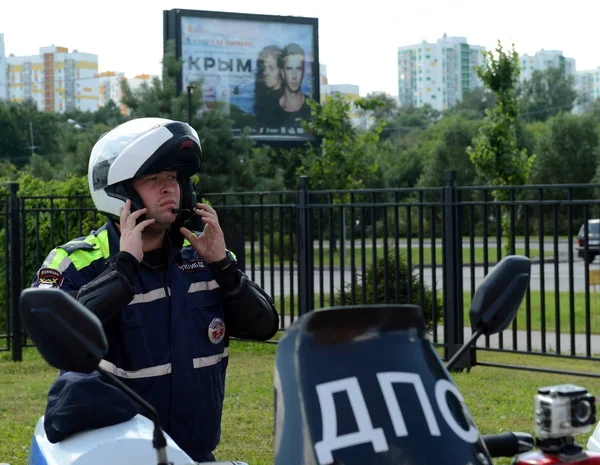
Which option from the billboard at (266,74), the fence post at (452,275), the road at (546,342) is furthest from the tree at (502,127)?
the billboard at (266,74)

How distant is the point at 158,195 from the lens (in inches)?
121

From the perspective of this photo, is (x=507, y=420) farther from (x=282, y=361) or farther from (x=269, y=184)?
(x=269, y=184)

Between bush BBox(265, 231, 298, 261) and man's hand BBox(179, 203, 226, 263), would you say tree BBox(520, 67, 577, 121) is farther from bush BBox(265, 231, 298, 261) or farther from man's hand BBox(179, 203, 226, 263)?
man's hand BBox(179, 203, 226, 263)

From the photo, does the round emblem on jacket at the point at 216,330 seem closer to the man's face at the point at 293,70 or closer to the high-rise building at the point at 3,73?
the man's face at the point at 293,70

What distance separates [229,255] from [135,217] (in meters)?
0.36

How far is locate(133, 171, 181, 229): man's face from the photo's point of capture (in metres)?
3.04

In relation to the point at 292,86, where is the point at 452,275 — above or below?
below

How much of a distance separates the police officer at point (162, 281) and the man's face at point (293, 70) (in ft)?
82.8

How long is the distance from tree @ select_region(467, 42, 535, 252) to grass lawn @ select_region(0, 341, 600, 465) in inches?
287

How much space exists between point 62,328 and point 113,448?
0.50 meters

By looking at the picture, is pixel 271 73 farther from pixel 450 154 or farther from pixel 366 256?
pixel 450 154

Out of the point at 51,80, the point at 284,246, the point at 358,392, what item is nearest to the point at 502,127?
the point at 284,246

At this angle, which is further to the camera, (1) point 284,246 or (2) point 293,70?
(2) point 293,70

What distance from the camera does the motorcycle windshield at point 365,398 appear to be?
177cm
